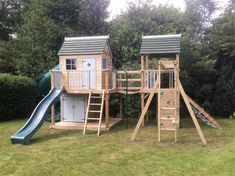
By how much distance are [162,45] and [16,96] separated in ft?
28.9

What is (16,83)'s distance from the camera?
17.4m

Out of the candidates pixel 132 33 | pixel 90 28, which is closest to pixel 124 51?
pixel 132 33

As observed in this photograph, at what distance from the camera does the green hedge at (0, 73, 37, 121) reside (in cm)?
1681

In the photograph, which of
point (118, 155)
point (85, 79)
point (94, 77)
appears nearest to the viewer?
point (118, 155)

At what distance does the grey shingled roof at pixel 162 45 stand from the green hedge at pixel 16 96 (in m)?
7.67

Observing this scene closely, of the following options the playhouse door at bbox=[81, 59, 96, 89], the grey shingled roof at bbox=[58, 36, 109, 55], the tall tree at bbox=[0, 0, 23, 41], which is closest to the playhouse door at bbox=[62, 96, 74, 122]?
the playhouse door at bbox=[81, 59, 96, 89]

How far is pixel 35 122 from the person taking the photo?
12211 mm

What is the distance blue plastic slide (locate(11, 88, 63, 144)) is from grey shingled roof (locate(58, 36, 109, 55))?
1978 millimetres

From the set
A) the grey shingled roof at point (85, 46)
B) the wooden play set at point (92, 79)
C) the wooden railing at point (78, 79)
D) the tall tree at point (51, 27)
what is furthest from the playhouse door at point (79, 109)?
the tall tree at point (51, 27)

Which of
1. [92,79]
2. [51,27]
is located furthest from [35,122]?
[51,27]

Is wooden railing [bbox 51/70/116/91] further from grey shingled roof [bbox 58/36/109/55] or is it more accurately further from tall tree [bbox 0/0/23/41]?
tall tree [bbox 0/0/23/41]

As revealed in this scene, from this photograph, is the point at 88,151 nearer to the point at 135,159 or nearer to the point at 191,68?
the point at 135,159

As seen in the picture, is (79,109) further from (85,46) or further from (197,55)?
(197,55)

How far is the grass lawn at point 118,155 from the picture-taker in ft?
24.8
